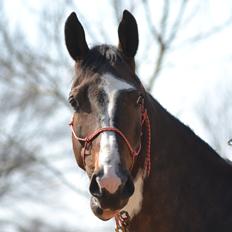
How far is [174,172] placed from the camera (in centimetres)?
680

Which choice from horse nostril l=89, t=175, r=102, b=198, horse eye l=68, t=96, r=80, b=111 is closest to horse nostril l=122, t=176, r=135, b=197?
horse nostril l=89, t=175, r=102, b=198

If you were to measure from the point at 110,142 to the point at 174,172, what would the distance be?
765 millimetres

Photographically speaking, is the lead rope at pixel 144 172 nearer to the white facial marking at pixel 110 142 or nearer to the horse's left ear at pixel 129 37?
the white facial marking at pixel 110 142

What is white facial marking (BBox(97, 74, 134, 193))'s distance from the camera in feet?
19.7

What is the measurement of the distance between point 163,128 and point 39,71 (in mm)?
12772

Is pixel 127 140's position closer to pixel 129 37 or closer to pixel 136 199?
pixel 136 199

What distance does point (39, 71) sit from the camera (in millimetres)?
19453

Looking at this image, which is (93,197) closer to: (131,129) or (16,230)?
(131,129)

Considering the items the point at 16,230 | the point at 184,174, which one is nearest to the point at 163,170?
the point at 184,174

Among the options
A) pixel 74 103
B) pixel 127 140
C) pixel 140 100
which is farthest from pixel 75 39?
pixel 127 140

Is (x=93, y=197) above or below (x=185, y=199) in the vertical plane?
above

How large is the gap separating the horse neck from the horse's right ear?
64 centimetres

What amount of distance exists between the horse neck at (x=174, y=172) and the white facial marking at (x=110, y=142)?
1.32ft

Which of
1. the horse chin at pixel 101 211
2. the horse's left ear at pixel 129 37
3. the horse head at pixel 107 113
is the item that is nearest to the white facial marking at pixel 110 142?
the horse head at pixel 107 113
